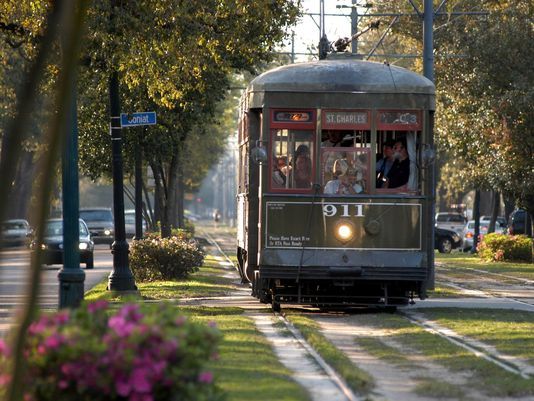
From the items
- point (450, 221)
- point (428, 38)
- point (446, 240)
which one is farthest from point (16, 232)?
point (428, 38)

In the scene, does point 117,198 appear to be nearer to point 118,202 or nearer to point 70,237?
point 118,202

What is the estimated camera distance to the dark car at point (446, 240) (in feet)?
190

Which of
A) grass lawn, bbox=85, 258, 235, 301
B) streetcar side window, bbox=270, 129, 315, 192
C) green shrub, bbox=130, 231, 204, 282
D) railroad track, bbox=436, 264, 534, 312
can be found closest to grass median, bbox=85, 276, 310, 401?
grass lawn, bbox=85, 258, 235, 301

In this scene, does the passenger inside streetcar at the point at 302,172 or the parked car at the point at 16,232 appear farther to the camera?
the parked car at the point at 16,232

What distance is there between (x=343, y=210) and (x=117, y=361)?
37.2 feet

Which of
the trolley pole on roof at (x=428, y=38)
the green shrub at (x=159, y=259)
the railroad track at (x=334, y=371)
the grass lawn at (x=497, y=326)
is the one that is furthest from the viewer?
the green shrub at (x=159, y=259)

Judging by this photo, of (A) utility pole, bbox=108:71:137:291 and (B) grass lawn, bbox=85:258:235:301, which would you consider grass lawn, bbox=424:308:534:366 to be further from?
(A) utility pole, bbox=108:71:137:291

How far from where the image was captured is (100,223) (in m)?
59.5

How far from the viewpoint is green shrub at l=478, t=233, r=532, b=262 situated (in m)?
43.0

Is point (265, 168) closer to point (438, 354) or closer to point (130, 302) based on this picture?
point (438, 354)

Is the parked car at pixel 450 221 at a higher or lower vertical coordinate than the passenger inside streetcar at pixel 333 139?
lower

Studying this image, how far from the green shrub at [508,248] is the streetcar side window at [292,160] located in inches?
994

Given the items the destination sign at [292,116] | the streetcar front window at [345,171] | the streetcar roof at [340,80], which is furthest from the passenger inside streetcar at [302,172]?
the streetcar roof at [340,80]

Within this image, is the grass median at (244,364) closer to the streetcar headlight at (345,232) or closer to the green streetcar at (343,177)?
the green streetcar at (343,177)
